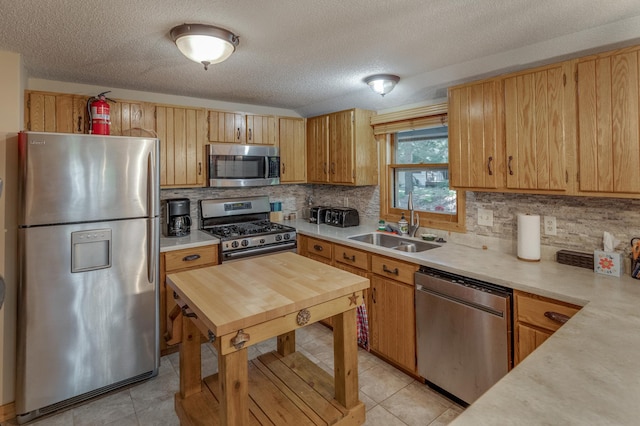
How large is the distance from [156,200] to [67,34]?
1112 millimetres

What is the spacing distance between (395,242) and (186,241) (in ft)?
6.12

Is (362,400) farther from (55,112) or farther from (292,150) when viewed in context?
(55,112)

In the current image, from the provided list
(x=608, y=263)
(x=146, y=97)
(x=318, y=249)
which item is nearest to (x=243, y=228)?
(x=318, y=249)

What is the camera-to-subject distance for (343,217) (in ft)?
12.2

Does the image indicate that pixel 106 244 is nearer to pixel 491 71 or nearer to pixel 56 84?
pixel 56 84

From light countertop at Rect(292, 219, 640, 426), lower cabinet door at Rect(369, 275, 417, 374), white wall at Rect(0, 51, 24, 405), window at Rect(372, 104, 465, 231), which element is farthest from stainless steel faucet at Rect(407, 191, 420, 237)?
white wall at Rect(0, 51, 24, 405)

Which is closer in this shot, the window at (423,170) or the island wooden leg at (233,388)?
the island wooden leg at (233,388)

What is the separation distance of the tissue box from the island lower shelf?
61.2 inches

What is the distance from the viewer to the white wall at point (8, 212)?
2164 millimetres

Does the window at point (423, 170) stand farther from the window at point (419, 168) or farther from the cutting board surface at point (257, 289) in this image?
the cutting board surface at point (257, 289)

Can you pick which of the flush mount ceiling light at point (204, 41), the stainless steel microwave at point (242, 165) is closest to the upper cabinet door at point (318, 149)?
the stainless steel microwave at point (242, 165)

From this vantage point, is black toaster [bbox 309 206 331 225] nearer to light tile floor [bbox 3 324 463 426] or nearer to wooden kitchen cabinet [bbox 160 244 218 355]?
wooden kitchen cabinet [bbox 160 244 218 355]

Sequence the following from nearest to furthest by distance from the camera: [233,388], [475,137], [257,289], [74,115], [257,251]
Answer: [233,388] < [257,289] < [475,137] < [74,115] < [257,251]

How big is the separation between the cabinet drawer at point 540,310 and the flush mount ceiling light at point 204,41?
2115 mm
